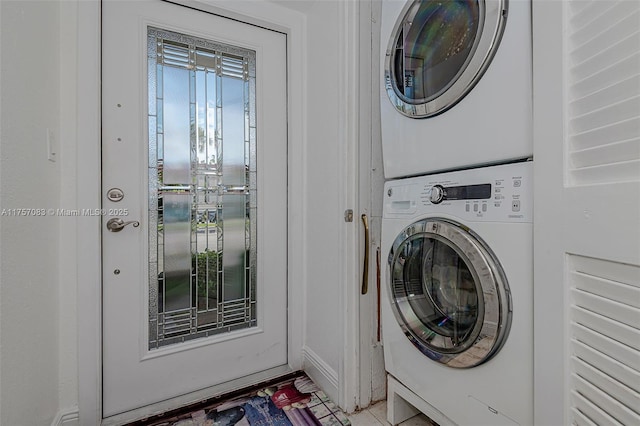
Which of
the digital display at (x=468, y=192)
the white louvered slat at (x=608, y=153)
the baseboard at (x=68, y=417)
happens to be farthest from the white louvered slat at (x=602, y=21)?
the baseboard at (x=68, y=417)

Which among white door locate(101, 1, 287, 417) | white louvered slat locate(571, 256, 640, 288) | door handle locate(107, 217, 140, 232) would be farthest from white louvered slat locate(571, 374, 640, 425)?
door handle locate(107, 217, 140, 232)

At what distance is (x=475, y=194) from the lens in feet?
2.93

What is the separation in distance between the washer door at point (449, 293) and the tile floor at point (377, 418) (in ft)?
1.69

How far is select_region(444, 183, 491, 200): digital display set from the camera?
867mm

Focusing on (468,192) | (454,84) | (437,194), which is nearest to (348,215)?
(437,194)

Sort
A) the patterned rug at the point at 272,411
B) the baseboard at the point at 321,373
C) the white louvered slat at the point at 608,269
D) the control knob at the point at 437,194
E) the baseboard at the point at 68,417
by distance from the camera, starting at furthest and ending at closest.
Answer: the baseboard at the point at 321,373, the patterned rug at the point at 272,411, the baseboard at the point at 68,417, the control knob at the point at 437,194, the white louvered slat at the point at 608,269

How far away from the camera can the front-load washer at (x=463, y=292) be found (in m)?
0.79

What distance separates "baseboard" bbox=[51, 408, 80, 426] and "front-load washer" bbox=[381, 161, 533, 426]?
134 cm

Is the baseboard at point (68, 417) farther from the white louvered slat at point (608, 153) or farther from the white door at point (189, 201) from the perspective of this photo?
the white louvered slat at point (608, 153)

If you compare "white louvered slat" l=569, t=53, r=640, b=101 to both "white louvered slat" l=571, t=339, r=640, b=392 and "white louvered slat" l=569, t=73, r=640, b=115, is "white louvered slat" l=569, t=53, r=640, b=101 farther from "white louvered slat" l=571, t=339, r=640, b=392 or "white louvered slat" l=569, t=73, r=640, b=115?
"white louvered slat" l=571, t=339, r=640, b=392

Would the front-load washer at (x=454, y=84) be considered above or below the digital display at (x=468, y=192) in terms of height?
above

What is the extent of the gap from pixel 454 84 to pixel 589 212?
1.71ft

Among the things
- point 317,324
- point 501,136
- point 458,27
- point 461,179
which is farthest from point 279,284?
point 458,27

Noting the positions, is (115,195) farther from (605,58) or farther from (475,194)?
(605,58)
